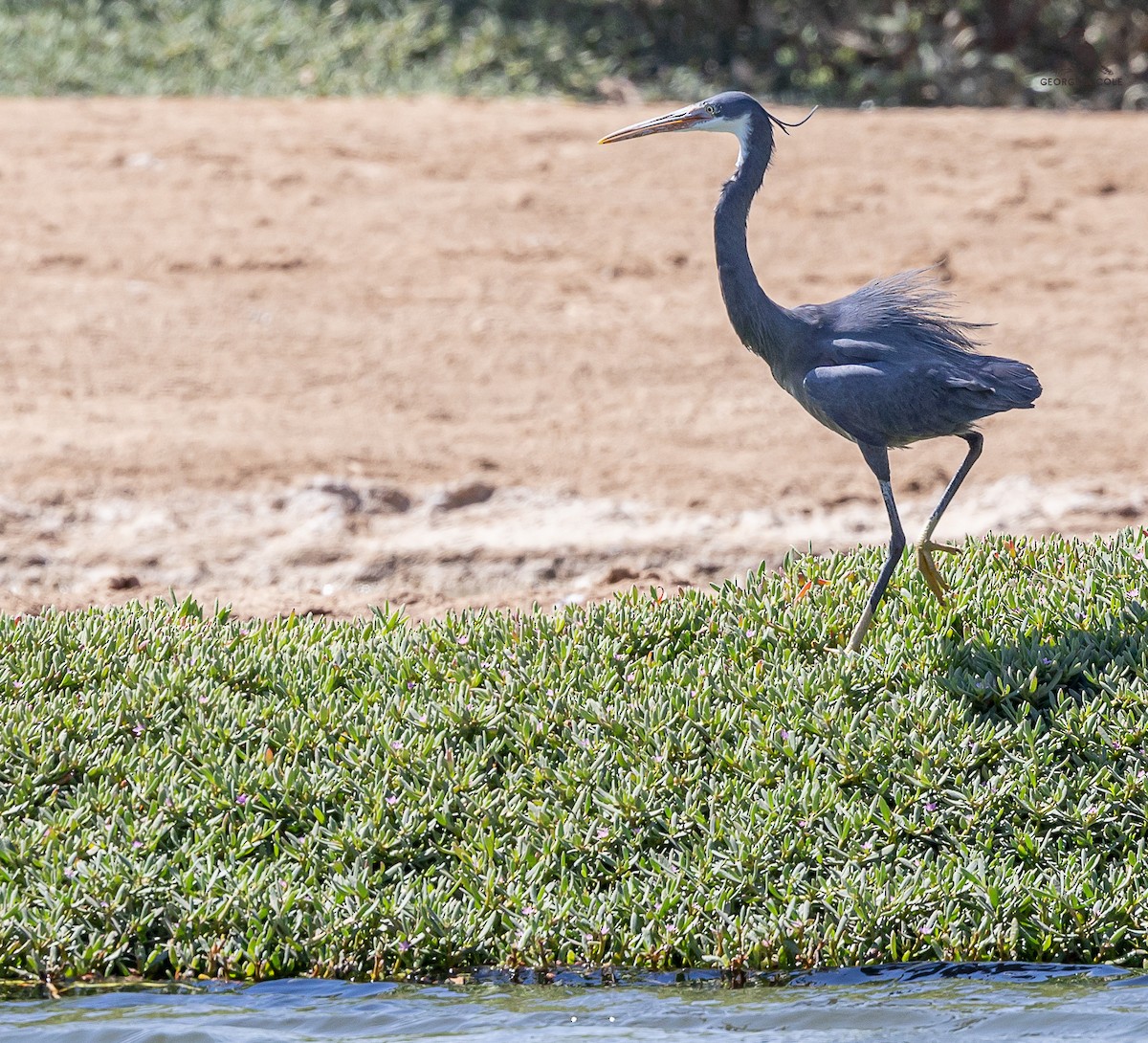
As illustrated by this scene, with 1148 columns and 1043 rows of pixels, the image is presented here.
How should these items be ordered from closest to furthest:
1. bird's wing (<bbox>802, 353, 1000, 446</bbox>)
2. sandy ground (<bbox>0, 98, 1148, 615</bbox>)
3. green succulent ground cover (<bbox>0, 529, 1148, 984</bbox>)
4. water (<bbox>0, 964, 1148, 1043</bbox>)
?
water (<bbox>0, 964, 1148, 1043</bbox>), green succulent ground cover (<bbox>0, 529, 1148, 984</bbox>), bird's wing (<bbox>802, 353, 1000, 446</bbox>), sandy ground (<bbox>0, 98, 1148, 615</bbox>)

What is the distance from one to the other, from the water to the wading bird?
1.34 meters

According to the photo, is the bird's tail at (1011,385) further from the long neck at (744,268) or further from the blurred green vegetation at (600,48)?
the blurred green vegetation at (600,48)

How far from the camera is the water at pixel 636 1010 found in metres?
4.22

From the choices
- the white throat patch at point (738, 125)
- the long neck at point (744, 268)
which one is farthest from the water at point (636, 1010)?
the white throat patch at point (738, 125)

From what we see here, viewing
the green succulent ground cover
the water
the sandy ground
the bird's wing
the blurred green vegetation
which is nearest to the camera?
the water

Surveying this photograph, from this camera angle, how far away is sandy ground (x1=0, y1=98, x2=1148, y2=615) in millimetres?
8008

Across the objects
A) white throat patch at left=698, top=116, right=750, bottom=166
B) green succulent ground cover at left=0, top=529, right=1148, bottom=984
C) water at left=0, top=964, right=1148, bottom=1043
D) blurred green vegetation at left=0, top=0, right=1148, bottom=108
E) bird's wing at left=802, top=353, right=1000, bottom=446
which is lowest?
water at left=0, top=964, right=1148, bottom=1043

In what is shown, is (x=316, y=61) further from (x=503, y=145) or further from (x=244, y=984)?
(x=244, y=984)

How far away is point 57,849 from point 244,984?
75 cm

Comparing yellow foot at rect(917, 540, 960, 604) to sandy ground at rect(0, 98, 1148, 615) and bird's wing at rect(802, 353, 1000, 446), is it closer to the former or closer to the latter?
bird's wing at rect(802, 353, 1000, 446)

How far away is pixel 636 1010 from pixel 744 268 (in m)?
2.50

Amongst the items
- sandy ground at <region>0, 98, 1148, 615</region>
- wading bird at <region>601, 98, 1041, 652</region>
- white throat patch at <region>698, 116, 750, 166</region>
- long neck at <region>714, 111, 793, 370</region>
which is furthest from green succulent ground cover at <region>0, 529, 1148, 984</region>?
white throat patch at <region>698, 116, 750, 166</region>

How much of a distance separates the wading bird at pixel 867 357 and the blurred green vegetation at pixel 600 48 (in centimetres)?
936

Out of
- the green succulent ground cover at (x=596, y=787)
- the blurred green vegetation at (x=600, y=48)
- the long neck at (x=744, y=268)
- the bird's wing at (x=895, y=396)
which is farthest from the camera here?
the blurred green vegetation at (x=600, y=48)
